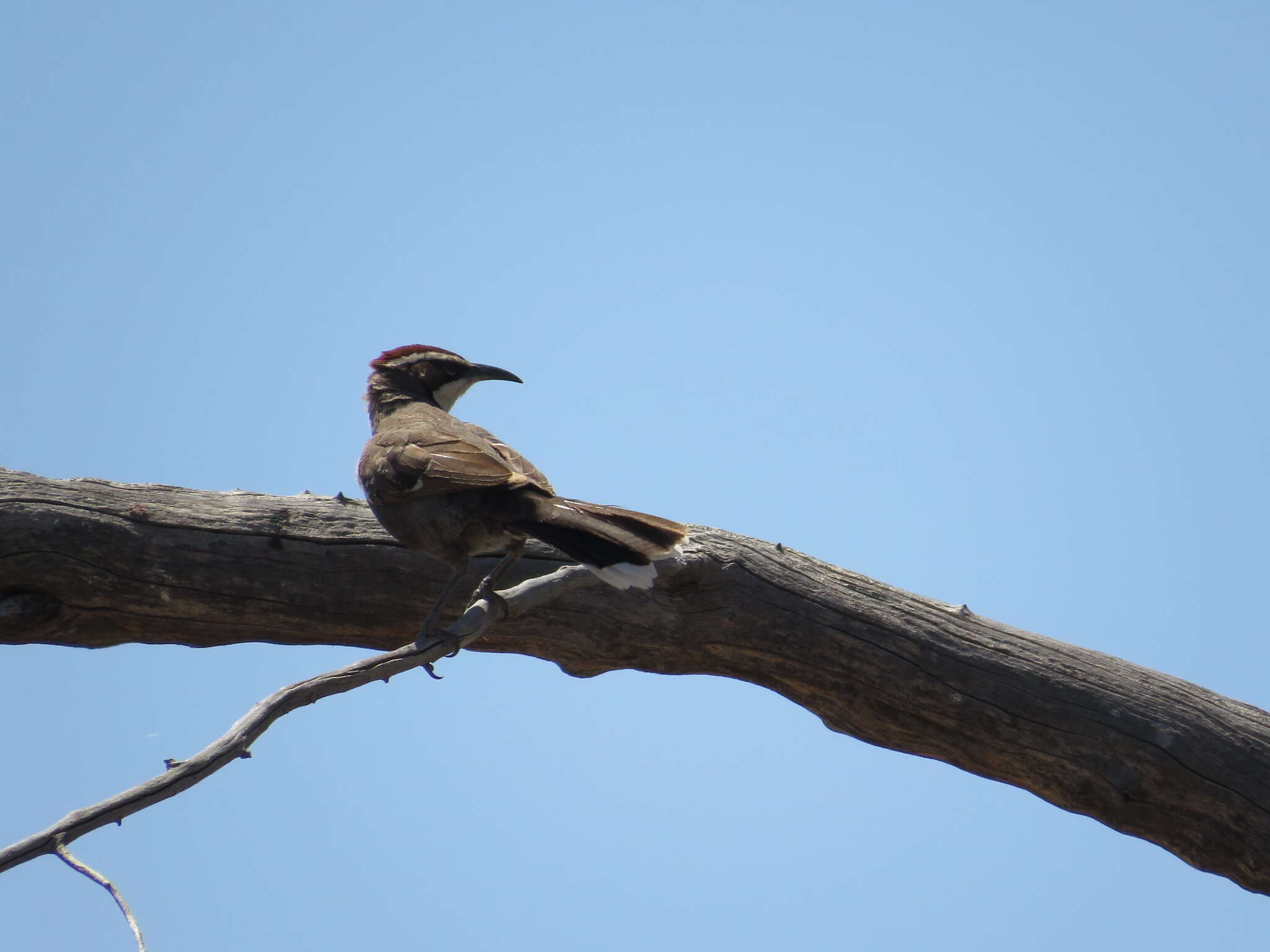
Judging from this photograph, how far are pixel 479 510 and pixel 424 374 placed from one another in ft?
5.48

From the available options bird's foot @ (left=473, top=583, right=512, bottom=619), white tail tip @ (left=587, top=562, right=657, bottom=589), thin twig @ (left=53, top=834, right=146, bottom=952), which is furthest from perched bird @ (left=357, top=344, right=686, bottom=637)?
thin twig @ (left=53, top=834, right=146, bottom=952)

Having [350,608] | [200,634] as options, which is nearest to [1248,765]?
[350,608]

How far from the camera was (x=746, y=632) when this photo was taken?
4859mm

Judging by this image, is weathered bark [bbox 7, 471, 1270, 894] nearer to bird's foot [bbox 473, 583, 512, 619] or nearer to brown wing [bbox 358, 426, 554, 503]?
brown wing [bbox 358, 426, 554, 503]

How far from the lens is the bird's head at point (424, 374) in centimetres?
571

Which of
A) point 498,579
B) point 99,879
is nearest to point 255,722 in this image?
point 99,879

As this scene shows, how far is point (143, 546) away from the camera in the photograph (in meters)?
4.80

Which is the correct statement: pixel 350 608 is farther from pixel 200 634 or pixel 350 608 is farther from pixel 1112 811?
pixel 1112 811

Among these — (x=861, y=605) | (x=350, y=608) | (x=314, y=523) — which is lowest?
(x=350, y=608)

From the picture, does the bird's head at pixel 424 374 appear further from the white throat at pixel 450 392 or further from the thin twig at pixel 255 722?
the thin twig at pixel 255 722

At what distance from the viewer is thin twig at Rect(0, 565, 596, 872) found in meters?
2.70

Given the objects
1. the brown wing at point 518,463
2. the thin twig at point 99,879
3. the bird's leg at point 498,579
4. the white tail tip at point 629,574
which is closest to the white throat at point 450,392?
the brown wing at point 518,463

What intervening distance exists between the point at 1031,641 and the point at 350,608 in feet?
10.4

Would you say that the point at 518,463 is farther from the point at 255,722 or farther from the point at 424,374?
the point at 255,722
